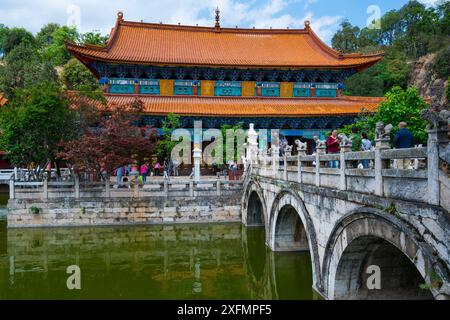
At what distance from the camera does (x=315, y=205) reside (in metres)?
9.16

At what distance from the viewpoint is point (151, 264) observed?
13055 millimetres

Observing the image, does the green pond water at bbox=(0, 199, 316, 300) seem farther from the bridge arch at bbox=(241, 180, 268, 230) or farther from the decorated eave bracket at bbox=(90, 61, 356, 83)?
the decorated eave bracket at bbox=(90, 61, 356, 83)

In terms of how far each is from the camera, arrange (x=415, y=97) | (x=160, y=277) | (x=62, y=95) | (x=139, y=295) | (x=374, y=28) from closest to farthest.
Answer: (x=139, y=295) < (x=160, y=277) < (x=415, y=97) < (x=62, y=95) < (x=374, y=28)

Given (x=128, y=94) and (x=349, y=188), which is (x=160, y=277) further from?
(x=128, y=94)

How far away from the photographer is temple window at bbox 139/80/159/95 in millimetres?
25375

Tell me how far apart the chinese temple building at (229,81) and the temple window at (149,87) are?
0.21ft

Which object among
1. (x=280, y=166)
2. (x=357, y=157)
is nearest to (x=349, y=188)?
(x=357, y=157)

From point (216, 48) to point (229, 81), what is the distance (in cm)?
357

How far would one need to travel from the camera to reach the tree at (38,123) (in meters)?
17.7

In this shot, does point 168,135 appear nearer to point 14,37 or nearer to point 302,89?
point 302,89

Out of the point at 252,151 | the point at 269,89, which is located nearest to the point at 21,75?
the point at 269,89

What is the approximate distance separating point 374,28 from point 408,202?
222ft

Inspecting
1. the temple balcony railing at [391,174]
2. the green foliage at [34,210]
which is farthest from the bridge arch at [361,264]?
the green foliage at [34,210]

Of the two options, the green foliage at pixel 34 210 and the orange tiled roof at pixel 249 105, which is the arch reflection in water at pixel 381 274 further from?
the orange tiled roof at pixel 249 105
